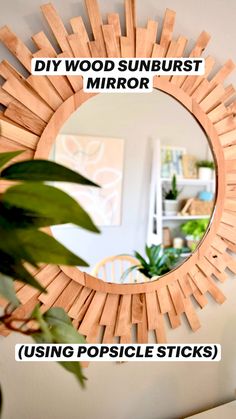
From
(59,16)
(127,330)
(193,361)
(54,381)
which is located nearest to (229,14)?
(59,16)

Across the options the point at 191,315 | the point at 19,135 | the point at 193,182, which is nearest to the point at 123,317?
the point at 191,315

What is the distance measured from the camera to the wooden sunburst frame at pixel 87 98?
1.12 m

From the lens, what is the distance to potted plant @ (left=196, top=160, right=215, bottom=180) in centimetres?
135

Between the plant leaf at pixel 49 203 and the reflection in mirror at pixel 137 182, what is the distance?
2.20ft

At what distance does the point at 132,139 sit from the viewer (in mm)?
1265

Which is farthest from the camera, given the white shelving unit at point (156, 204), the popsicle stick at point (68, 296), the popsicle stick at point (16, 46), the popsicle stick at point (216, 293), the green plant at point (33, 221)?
the popsicle stick at point (216, 293)

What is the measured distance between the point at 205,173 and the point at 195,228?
182mm

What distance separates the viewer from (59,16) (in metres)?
1.16

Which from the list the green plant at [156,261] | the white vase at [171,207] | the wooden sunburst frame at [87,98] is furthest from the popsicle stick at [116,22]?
the green plant at [156,261]

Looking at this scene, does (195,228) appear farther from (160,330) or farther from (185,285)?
(160,330)

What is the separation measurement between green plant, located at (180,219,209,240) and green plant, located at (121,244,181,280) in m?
0.07

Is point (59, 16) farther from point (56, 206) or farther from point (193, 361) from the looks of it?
point (193, 361)

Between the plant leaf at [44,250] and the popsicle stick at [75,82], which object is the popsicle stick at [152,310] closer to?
the popsicle stick at [75,82]

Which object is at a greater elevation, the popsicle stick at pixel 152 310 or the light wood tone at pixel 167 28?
the light wood tone at pixel 167 28
